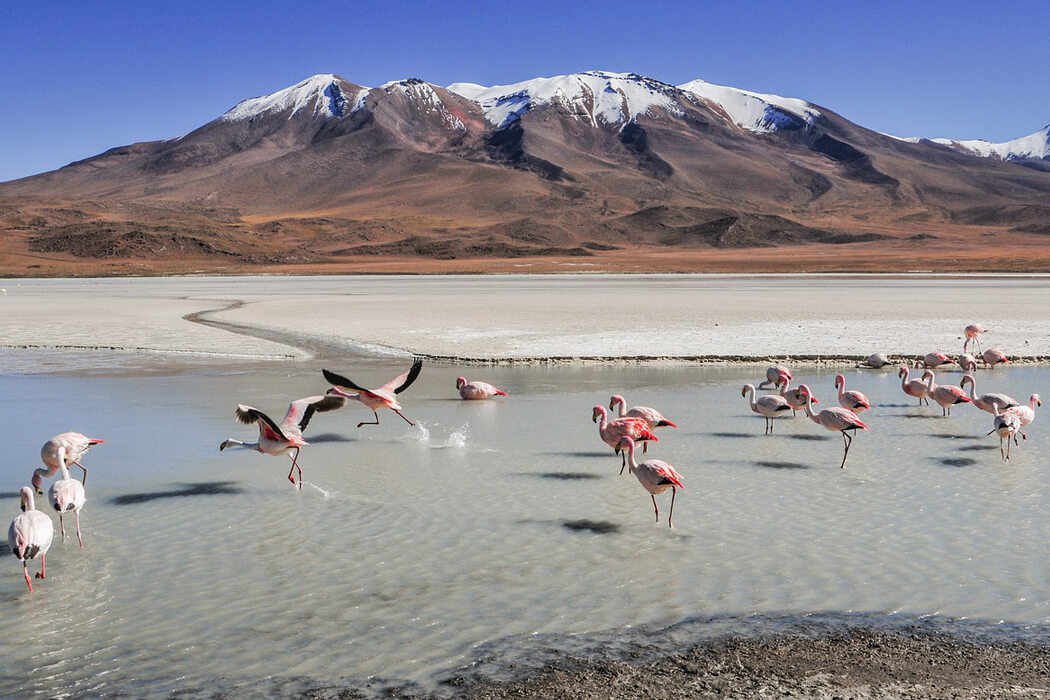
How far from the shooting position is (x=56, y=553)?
6641mm

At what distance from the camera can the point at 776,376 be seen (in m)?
13.5

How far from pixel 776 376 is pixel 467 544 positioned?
7.81m

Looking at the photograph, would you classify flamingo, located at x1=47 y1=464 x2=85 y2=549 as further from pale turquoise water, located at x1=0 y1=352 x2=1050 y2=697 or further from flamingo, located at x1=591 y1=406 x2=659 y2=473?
flamingo, located at x1=591 y1=406 x2=659 y2=473

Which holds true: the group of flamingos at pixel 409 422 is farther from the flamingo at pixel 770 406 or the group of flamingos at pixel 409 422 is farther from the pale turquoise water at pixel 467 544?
the pale turquoise water at pixel 467 544

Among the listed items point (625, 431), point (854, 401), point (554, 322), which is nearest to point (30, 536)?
point (625, 431)

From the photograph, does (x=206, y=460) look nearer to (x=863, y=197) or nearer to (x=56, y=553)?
(x=56, y=553)

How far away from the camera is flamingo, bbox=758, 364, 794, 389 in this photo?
12805 mm

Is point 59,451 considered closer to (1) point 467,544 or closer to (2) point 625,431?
(1) point 467,544

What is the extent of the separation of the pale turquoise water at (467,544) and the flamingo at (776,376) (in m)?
1.23

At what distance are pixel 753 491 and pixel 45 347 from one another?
17.7 m

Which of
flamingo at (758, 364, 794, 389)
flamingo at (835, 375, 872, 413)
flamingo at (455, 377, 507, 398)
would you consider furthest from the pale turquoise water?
flamingo at (758, 364, 794, 389)

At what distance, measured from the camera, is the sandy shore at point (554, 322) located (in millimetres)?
19500

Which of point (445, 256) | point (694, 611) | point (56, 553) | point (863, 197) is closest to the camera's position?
point (694, 611)

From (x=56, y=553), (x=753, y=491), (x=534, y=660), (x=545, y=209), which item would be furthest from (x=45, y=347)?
(x=545, y=209)
